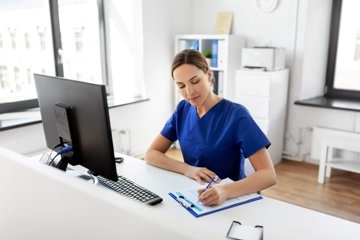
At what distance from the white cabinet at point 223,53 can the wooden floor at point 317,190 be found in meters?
1.11

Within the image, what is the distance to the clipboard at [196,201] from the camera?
120cm

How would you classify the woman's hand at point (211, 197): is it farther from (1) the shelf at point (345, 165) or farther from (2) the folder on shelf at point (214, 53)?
(2) the folder on shelf at point (214, 53)

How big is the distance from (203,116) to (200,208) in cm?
55

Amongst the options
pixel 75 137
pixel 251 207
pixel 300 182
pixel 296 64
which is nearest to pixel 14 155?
pixel 75 137

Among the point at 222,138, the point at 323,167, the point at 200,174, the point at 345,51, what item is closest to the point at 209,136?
the point at 222,138

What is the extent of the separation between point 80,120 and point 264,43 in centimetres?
304

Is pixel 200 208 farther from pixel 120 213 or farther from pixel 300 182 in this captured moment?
pixel 300 182

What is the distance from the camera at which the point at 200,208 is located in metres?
1.22

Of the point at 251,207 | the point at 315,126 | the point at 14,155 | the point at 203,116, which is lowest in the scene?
the point at 315,126

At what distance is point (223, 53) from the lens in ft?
12.2

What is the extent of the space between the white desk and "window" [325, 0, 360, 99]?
9.79 ft

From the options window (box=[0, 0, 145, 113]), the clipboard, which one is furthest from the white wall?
the clipboard

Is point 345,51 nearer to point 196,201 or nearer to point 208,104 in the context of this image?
point 208,104

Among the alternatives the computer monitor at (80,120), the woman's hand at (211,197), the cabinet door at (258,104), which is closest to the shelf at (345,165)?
the cabinet door at (258,104)
